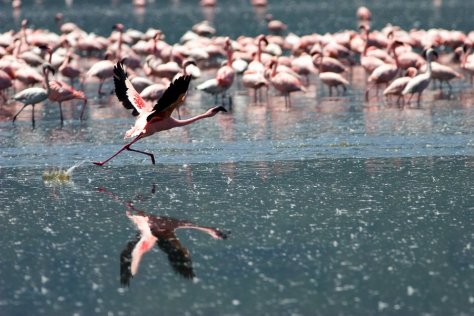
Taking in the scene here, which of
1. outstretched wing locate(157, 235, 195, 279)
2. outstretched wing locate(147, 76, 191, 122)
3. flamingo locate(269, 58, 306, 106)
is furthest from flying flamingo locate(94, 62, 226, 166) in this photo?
flamingo locate(269, 58, 306, 106)

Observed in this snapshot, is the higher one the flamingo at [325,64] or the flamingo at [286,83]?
the flamingo at [325,64]

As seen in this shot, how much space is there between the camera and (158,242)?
26.4 feet

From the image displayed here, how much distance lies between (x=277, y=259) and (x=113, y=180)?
131 inches

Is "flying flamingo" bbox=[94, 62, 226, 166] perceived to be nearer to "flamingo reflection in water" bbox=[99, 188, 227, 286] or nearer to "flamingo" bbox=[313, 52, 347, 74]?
"flamingo reflection in water" bbox=[99, 188, 227, 286]

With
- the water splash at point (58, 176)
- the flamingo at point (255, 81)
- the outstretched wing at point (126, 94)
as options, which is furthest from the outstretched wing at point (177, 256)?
the flamingo at point (255, 81)

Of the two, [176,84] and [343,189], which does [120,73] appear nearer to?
[176,84]

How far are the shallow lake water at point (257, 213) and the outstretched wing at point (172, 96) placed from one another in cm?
62

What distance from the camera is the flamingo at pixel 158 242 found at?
731 centimetres

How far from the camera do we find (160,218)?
346 inches

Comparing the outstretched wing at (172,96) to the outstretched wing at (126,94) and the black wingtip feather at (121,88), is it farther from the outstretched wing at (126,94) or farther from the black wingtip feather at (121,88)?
the black wingtip feather at (121,88)

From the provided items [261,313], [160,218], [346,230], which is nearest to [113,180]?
[160,218]

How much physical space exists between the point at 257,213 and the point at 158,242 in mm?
1080

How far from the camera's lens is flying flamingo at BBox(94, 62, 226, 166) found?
398 inches

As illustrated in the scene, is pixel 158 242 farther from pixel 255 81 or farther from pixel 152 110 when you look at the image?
pixel 255 81
